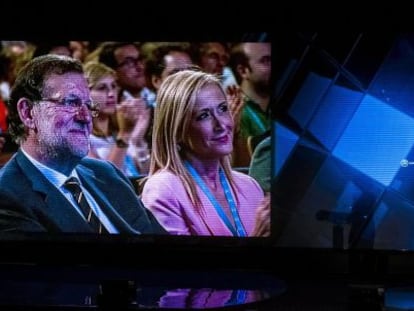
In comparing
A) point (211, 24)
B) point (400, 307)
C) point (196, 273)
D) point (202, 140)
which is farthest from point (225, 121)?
A: point (400, 307)

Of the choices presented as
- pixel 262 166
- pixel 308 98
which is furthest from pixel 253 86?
pixel 262 166

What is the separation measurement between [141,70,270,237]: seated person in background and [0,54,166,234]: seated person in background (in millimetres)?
229

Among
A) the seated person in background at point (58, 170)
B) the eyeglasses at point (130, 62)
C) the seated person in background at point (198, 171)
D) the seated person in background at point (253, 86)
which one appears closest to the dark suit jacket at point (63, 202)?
the seated person in background at point (58, 170)

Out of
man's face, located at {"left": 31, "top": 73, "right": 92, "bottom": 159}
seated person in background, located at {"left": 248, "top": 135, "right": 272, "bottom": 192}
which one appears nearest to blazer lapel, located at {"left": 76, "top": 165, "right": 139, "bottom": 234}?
man's face, located at {"left": 31, "top": 73, "right": 92, "bottom": 159}

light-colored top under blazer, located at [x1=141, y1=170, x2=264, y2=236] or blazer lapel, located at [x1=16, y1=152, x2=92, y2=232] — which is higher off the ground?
light-colored top under blazer, located at [x1=141, y1=170, x2=264, y2=236]

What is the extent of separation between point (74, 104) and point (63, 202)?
741mm

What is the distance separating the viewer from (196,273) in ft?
17.9

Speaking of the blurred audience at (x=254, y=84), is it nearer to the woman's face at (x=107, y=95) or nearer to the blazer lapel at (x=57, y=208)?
the woman's face at (x=107, y=95)

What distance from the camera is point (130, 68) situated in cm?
548

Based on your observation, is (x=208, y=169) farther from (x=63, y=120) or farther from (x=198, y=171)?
(x=63, y=120)

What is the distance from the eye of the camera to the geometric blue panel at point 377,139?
5266mm

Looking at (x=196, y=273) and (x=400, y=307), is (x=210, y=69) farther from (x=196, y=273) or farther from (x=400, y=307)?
(x=400, y=307)

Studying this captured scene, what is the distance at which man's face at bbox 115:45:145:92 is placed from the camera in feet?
17.9

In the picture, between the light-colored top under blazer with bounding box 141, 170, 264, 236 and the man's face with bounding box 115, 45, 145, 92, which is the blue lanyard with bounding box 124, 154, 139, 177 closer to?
the light-colored top under blazer with bounding box 141, 170, 264, 236
